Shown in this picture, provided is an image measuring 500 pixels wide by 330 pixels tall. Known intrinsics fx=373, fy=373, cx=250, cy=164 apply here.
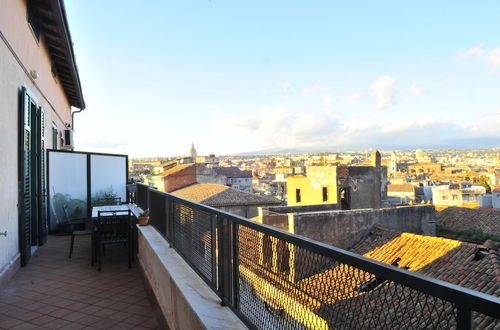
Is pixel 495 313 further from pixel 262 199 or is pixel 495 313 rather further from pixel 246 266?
pixel 262 199

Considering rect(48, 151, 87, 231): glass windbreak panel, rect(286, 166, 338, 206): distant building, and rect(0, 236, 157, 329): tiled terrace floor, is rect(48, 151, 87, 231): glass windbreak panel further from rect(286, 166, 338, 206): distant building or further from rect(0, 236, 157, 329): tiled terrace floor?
rect(286, 166, 338, 206): distant building

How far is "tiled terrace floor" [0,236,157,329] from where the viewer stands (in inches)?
142

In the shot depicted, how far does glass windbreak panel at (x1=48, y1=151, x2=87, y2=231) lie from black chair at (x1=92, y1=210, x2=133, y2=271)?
294cm

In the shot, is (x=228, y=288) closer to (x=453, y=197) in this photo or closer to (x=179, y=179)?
(x=179, y=179)

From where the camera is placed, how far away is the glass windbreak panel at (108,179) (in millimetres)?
9219

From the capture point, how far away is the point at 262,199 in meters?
25.8

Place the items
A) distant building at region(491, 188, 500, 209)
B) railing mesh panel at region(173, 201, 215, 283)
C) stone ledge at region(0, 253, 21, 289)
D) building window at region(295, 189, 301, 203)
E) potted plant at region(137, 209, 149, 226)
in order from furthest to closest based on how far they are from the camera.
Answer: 1. distant building at region(491, 188, 500, 209)
2. building window at region(295, 189, 301, 203)
3. potted plant at region(137, 209, 149, 226)
4. stone ledge at region(0, 253, 21, 289)
5. railing mesh panel at region(173, 201, 215, 283)

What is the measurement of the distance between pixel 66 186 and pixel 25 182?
10.3 feet

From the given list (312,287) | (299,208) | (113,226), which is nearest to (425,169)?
(299,208)

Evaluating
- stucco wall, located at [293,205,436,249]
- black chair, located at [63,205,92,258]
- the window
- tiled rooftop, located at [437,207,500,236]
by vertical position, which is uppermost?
the window

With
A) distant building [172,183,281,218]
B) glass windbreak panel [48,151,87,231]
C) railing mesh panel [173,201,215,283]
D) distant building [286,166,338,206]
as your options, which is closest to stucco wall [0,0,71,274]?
railing mesh panel [173,201,215,283]

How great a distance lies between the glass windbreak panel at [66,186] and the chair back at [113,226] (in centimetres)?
295

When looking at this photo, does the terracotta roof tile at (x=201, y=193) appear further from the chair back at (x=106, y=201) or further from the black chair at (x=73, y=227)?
the black chair at (x=73, y=227)

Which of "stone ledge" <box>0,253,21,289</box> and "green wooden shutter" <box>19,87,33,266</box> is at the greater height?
"green wooden shutter" <box>19,87,33,266</box>
